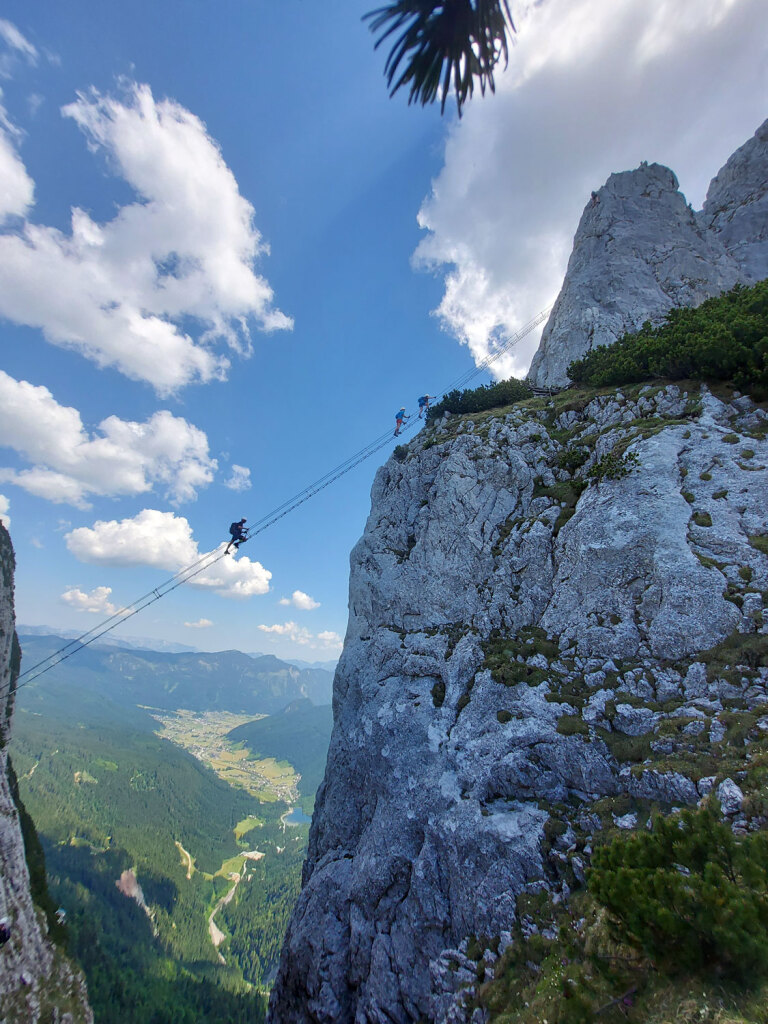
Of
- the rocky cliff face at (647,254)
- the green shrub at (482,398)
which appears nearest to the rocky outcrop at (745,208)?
the rocky cliff face at (647,254)

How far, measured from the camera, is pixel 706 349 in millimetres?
23250

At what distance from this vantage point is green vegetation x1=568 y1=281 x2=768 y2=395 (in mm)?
21969


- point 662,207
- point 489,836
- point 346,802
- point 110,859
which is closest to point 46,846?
point 110,859

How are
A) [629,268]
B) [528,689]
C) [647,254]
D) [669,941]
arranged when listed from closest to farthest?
[669,941] → [528,689] → [629,268] → [647,254]

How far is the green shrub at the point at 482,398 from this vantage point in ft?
118

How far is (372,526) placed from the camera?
106ft

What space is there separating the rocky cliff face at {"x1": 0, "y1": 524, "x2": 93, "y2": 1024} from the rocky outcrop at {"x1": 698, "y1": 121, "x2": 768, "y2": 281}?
86947 mm

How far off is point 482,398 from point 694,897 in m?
33.9

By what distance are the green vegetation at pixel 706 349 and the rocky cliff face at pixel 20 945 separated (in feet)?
182

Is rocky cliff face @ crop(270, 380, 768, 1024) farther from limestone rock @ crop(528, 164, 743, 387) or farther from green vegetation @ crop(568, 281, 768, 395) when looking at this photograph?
limestone rock @ crop(528, 164, 743, 387)

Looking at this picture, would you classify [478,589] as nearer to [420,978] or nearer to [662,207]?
[420,978]

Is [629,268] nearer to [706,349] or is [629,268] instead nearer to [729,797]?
[706,349]

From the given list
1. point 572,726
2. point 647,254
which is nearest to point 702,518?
point 572,726

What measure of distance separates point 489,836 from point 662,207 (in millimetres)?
62254
